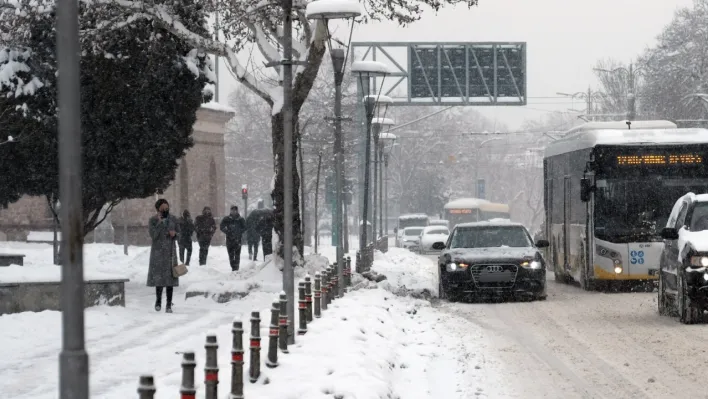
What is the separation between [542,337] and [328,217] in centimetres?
9285

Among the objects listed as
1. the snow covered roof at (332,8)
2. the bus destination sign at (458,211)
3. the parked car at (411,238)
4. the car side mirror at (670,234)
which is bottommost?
the parked car at (411,238)

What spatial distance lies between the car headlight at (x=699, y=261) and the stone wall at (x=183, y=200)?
1219 inches

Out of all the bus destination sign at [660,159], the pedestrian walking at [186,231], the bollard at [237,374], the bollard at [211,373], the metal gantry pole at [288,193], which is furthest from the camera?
the pedestrian walking at [186,231]

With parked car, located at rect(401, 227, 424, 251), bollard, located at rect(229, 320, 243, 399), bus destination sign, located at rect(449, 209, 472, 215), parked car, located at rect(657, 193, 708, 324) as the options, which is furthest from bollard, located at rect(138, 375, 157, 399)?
bus destination sign, located at rect(449, 209, 472, 215)

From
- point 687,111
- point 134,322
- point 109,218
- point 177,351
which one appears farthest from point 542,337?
point 687,111

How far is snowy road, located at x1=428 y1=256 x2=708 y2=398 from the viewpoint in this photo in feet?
39.0

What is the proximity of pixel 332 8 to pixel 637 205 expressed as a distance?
750 cm

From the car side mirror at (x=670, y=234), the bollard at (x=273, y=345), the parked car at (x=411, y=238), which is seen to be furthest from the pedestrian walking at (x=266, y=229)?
the parked car at (x=411, y=238)

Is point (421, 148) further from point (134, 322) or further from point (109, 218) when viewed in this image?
point (134, 322)

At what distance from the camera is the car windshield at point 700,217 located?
61.0 ft

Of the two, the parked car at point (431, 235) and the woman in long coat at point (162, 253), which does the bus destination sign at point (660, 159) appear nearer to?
the woman in long coat at point (162, 253)

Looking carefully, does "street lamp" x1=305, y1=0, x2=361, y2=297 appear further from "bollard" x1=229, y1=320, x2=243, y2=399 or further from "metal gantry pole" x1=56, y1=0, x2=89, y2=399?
"metal gantry pole" x1=56, y1=0, x2=89, y2=399

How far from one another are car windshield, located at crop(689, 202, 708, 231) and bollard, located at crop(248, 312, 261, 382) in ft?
29.2

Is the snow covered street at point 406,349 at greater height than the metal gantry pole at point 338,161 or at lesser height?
lesser
